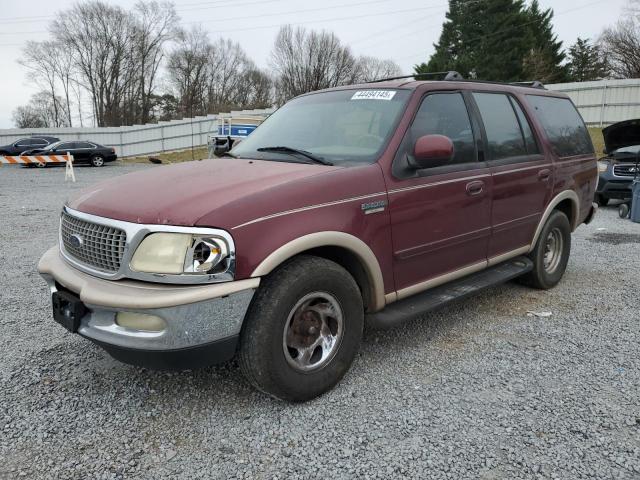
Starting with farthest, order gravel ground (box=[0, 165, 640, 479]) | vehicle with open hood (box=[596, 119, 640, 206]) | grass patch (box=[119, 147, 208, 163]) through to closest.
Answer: grass patch (box=[119, 147, 208, 163]) → vehicle with open hood (box=[596, 119, 640, 206]) → gravel ground (box=[0, 165, 640, 479])

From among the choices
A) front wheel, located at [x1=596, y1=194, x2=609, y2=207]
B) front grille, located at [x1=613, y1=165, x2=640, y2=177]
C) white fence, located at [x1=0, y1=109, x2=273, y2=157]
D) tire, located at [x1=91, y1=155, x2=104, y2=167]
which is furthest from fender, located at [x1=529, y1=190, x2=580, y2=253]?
white fence, located at [x1=0, y1=109, x2=273, y2=157]

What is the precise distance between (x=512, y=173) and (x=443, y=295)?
128 centimetres

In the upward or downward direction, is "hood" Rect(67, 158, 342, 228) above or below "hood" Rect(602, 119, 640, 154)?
below

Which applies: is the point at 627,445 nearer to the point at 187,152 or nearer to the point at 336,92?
the point at 336,92

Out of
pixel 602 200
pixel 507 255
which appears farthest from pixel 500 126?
pixel 602 200

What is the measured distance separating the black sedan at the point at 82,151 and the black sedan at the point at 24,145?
151cm

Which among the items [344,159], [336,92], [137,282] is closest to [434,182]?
[344,159]

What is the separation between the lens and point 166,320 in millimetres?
2406

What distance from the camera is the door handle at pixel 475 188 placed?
3.71m

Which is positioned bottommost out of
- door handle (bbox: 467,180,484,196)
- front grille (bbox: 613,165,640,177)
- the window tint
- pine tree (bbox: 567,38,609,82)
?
front grille (bbox: 613,165,640,177)

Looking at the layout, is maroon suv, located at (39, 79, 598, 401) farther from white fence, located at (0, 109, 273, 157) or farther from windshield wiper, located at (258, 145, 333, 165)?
white fence, located at (0, 109, 273, 157)

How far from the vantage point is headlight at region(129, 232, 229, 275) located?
245 cm

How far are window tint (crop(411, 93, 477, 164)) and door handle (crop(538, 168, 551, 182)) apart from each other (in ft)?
3.21

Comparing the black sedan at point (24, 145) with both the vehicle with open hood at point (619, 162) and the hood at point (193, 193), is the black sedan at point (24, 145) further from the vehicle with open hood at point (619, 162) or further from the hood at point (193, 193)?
the hood at point (193, 193)
